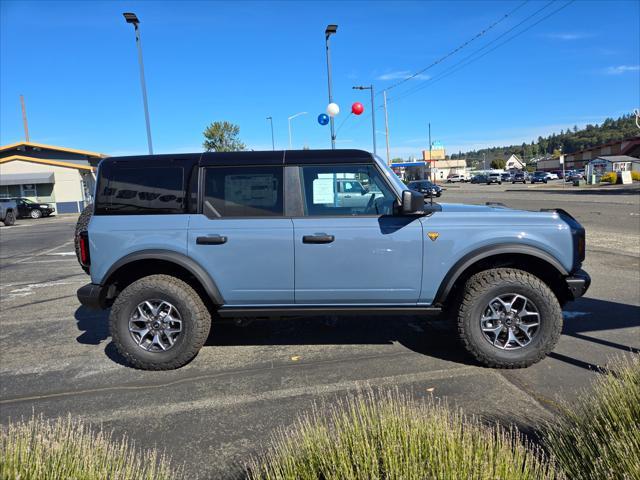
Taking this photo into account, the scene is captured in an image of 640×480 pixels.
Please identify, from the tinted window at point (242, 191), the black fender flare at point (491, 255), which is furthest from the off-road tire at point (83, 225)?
the black fender flare at point (491, 255)

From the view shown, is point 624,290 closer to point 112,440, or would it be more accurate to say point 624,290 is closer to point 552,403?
point 552,403

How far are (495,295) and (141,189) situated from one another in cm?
334

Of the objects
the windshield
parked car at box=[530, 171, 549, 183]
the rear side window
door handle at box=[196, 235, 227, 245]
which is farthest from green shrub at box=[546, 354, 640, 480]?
parked car at box=[530, 171, 549, 183]

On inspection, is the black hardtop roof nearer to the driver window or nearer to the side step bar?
the driver window

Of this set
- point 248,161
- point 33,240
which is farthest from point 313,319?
point 33,240

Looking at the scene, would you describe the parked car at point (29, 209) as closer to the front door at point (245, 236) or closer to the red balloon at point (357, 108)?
the red balloon at point (357, 108)

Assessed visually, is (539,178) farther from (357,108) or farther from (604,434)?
(604,434)

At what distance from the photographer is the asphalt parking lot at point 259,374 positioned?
10.4ft

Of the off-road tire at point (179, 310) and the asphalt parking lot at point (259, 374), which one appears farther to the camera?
A: the off-road tire at point (179, 310)

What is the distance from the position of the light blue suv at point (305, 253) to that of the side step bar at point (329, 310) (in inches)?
0.5

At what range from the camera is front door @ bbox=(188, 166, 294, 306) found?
3.97m

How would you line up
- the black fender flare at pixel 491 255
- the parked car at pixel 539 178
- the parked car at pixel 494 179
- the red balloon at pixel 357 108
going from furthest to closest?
the parked car at pixel 494 179, the parked car at pixel 539 178, the red balloon at pixel 357 108, the black fender flare at pixel 491 255

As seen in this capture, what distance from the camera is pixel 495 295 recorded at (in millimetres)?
3873

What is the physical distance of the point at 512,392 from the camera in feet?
11.4
